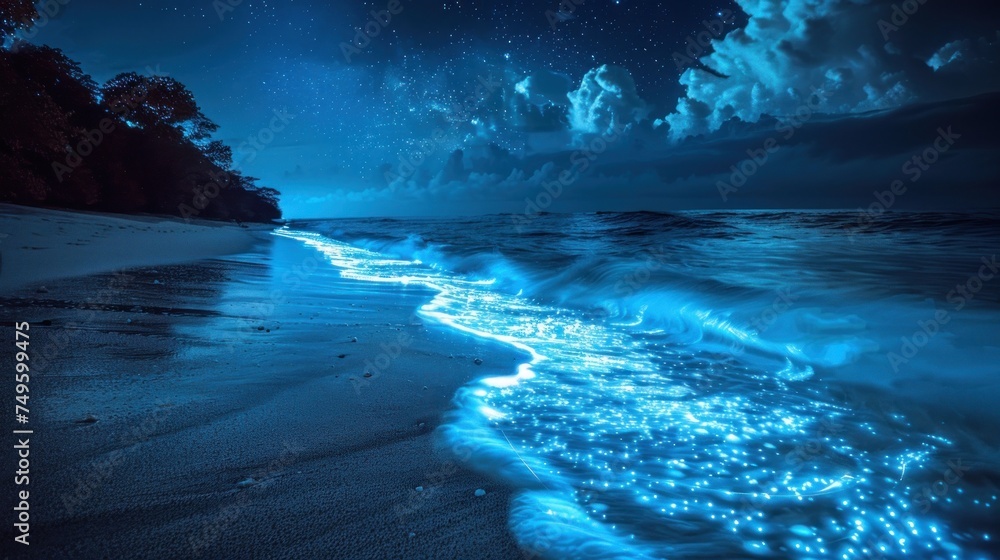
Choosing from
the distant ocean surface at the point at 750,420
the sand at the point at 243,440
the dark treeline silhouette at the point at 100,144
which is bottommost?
the sand at the point at 243,440

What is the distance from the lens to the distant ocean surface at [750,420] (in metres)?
1.31

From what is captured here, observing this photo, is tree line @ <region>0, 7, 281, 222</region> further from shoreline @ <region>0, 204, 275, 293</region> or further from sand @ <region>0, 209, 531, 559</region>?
sand @ <region>0, 209, 531, 559</region>

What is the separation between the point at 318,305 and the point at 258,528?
3.77 meters

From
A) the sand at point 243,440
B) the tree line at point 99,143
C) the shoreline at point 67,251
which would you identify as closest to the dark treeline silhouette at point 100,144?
the tree line at point 99,143

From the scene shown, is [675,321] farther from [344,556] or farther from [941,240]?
[941,240]

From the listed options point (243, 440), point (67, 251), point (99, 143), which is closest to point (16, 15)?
point (67, 251)

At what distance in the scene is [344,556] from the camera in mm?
1072

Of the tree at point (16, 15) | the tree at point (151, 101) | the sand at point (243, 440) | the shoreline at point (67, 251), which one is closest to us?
the sand at point (243, 440)

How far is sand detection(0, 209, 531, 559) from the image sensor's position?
113 cm

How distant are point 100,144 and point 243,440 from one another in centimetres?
2964

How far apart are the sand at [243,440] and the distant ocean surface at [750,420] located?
0.22 metres

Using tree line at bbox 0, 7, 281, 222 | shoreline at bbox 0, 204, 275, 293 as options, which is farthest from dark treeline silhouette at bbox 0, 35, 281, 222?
shoreline at bbox 0, 204, 275, 293

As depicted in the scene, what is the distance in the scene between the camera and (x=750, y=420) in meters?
2.13

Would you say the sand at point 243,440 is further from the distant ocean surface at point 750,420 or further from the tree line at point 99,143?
the tree line at point 99,143
